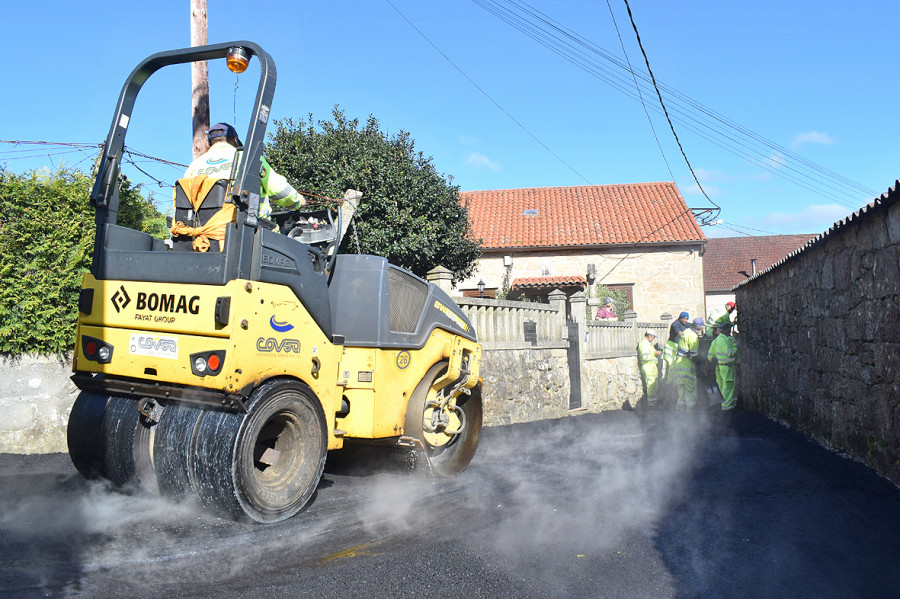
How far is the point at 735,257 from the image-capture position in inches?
1593

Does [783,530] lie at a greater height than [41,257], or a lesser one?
lesser

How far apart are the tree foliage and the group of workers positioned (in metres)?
9.92

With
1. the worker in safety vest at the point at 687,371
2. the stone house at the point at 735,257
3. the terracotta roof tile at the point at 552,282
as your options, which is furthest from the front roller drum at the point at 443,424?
the stone house at the point at 735,257

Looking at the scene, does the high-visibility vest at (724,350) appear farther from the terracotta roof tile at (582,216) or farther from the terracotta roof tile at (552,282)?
the terracotta roof tile at (582,216)

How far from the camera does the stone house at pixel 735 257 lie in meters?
37.7

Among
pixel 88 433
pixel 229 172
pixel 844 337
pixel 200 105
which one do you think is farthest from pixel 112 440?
pixel 844 337

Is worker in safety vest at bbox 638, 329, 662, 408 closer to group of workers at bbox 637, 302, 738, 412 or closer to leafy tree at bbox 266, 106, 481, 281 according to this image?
group of workers at bbox 637, 302, 738, 412

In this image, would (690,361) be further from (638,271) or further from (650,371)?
(638,271)

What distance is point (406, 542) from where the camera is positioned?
3.87 m

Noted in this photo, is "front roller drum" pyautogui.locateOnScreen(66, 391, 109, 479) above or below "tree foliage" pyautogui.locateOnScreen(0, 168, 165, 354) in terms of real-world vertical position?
below

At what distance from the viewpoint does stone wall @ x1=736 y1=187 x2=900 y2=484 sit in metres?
5.50

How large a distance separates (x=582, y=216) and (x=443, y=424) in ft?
73.2

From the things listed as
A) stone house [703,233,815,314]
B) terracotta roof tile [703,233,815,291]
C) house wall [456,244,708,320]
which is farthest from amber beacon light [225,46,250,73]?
terracotta roof tile [703,233,815,291]

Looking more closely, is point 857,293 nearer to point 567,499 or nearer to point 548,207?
point 567,499
